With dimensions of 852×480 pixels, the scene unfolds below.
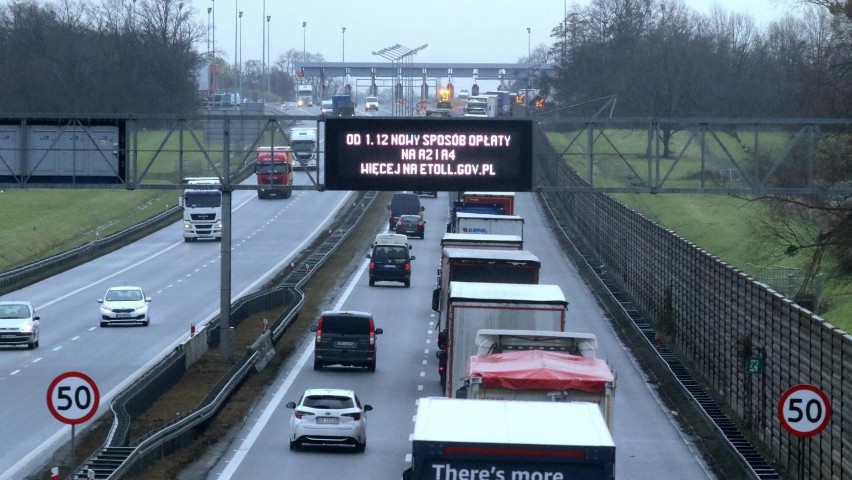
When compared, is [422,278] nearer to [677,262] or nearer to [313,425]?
[677,262]

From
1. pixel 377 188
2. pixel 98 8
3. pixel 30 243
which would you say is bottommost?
pixel 30 243

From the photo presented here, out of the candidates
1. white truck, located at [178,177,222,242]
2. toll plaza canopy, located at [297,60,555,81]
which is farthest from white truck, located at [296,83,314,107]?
white truck, located at [178,177,222,242]

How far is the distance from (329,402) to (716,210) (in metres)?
52.9

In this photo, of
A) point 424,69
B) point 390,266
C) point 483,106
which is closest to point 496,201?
point 390,266

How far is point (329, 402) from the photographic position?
86.8ft

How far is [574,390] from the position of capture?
677 inches

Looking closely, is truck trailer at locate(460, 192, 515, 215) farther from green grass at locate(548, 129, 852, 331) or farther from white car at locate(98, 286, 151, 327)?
white car at locate(98, 286, 151, 327)

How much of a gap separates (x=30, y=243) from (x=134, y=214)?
57.7 feet

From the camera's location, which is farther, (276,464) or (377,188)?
(377,188)

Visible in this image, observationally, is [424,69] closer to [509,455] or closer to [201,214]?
[201,214]


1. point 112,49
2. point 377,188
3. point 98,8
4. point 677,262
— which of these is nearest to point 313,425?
point 377,188

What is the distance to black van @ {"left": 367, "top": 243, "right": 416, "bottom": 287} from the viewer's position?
58.6m

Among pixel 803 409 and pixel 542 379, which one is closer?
pixel 803 409

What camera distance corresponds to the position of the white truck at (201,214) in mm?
75438
